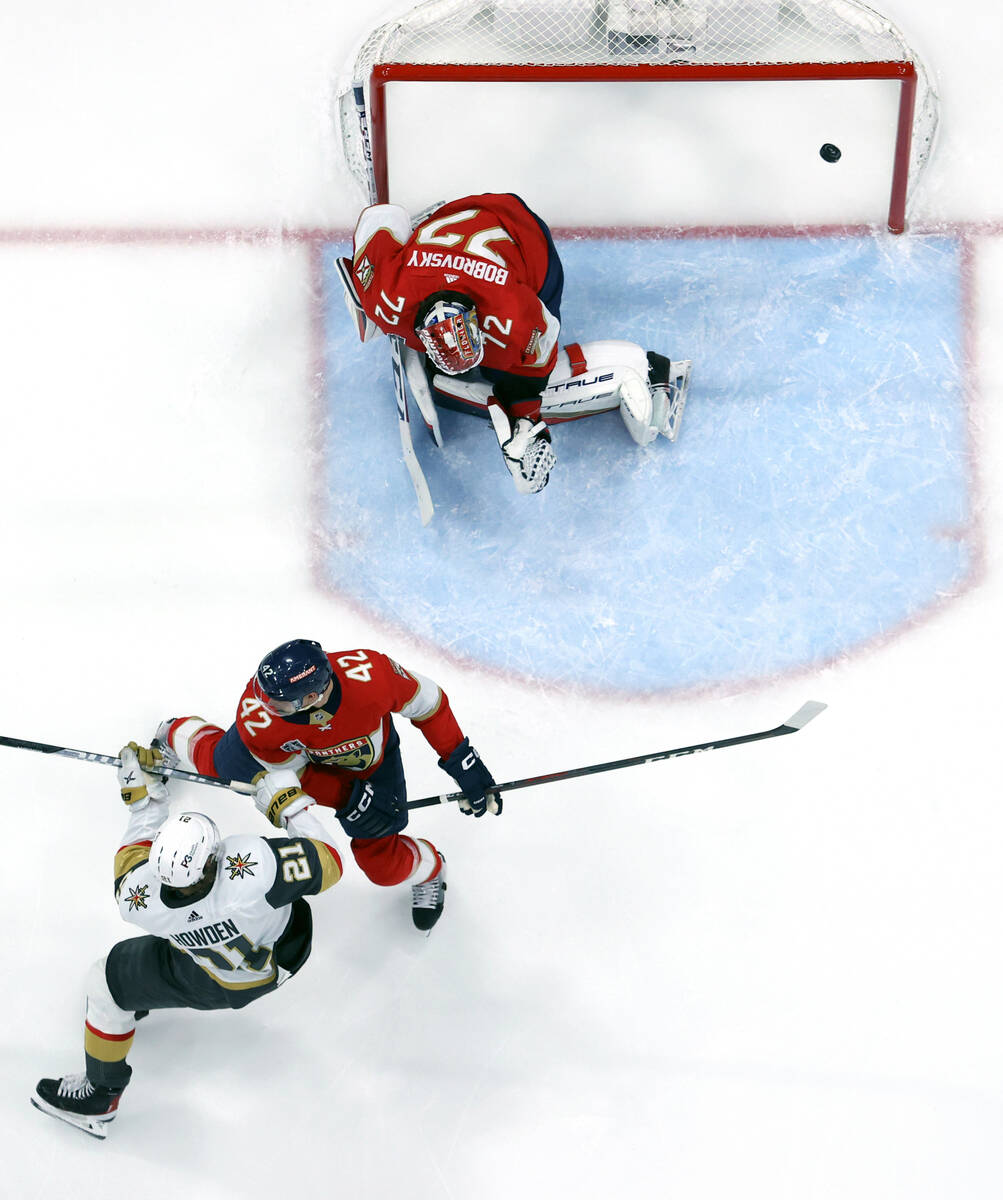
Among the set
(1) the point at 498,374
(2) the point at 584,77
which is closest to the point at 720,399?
(1) the point at 498,374

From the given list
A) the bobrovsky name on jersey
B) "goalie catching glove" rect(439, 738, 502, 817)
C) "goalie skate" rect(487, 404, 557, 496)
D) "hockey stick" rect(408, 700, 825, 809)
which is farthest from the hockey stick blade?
the bobrovsky name on jersey

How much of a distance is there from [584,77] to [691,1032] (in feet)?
9.93

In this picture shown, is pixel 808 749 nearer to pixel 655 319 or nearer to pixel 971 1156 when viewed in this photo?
pixel 971 1156

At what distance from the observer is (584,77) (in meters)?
4.52

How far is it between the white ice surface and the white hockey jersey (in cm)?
77

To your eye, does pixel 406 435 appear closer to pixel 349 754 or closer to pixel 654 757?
pixel 349 754

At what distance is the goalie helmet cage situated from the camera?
4.94m

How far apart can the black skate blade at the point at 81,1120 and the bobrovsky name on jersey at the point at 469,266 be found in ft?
9.03

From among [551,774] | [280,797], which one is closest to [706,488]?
[551,774]

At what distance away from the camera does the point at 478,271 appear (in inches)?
170

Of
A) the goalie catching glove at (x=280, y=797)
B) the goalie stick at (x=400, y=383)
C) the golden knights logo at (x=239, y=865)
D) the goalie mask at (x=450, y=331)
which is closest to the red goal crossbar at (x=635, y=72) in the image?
the goalie stick at (x=400, y=383)

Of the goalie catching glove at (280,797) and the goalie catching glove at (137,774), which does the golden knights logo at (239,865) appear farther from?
the goalie catching glove at (137,774)

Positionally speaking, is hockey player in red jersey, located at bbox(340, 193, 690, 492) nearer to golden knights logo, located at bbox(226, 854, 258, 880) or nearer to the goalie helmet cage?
the goalie helmet cage

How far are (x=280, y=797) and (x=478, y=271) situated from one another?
1.71 metres
